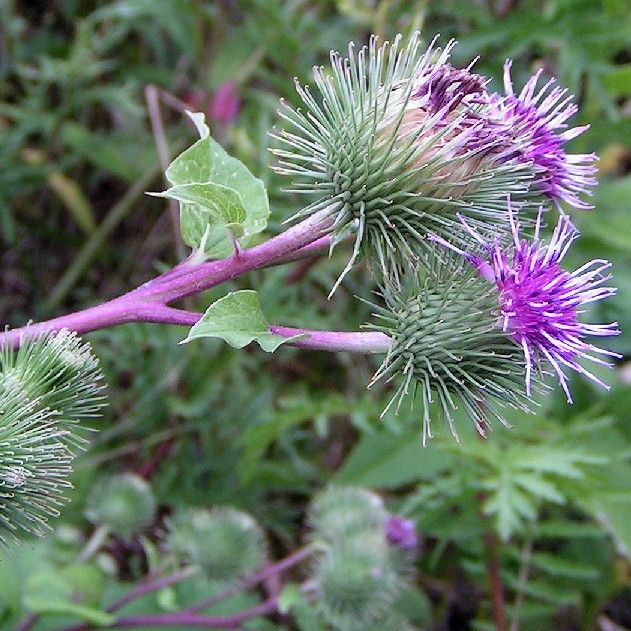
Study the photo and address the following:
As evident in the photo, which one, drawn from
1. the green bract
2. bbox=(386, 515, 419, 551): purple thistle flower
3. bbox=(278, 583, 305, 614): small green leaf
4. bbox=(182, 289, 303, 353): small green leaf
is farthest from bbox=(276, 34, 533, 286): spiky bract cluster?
bbox=(386, 515, 419, 551): purple thistle flower

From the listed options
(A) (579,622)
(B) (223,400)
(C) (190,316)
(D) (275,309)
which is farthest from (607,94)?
(C) (190,316)

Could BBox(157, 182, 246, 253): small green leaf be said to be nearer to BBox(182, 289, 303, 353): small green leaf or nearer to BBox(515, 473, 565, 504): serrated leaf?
BBox(182, 289, 303, 353): small green leaf

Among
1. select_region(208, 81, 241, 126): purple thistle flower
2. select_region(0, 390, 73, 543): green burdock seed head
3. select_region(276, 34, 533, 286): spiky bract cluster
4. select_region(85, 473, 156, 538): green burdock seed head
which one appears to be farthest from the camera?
select_region(208, 81, 241, 126): purple thistle flower

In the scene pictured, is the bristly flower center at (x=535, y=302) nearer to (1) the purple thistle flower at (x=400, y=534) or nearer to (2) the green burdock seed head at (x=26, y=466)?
(2) the green burdock seed head at (x=26, y=466)

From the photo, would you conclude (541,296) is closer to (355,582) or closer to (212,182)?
(212,182)

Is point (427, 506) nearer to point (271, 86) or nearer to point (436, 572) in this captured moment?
point (436, 572)

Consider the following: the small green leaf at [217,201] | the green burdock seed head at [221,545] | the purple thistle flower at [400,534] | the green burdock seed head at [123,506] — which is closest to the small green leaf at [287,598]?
the green burdock seed head at [221,545]
